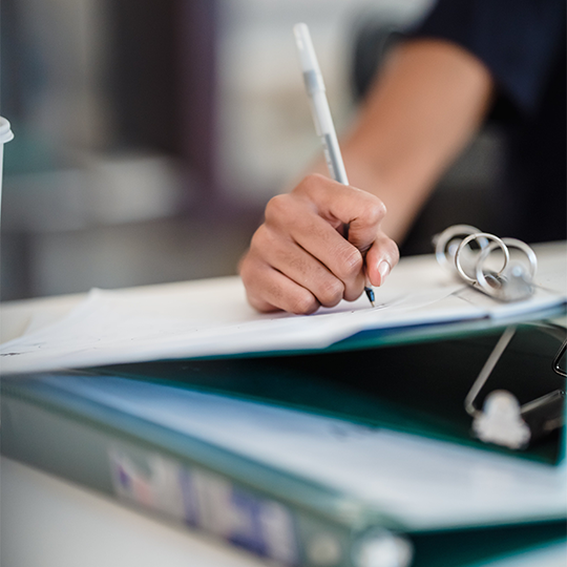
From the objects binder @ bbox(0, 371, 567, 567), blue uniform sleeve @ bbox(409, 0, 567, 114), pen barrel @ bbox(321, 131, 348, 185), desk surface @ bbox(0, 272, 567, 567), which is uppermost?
blue uniform sleeve @ bbox(409, 0, 567, 114)

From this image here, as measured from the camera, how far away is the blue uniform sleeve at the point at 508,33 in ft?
2.49

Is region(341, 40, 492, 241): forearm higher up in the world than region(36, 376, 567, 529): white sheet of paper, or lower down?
higher up

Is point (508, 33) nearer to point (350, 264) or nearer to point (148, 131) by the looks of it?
point (350, 264)

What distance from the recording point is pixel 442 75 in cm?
78

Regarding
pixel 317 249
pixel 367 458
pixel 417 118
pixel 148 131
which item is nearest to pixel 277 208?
pixel 317 249

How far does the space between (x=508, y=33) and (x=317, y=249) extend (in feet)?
1.94

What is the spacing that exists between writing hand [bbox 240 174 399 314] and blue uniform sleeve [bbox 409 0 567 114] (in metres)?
0.53

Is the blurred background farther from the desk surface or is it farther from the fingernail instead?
the desk surface

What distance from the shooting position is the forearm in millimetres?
749

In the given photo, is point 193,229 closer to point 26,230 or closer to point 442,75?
point 26,230

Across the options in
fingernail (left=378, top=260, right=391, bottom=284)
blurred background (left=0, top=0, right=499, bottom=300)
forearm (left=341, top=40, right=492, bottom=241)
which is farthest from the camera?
blurred background (left=0, top=0, right=499, bottom=300)

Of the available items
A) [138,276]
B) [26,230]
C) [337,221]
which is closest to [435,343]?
[337,221]

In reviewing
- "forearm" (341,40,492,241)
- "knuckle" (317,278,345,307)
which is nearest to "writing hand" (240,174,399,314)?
"knuckle" (317,278,345,307)

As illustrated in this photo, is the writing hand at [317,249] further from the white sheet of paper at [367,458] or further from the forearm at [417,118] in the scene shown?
the forearm at [417,118]
